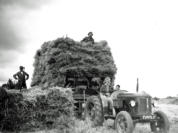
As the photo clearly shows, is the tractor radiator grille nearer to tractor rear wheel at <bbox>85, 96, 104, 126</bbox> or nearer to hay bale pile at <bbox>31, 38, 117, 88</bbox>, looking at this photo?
tractor rear wheel at <bbox>85, 96, 104, 126</bbox>

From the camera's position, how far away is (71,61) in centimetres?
1294

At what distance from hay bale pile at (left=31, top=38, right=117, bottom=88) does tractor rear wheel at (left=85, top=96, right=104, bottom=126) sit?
2.29 meters

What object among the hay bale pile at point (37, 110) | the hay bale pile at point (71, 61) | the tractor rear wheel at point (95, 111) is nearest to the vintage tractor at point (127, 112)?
the tractor rear wheel at point (95, 111)

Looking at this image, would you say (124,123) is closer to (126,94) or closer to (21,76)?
(126,94)

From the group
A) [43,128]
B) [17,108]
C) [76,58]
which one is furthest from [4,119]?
[76,58]

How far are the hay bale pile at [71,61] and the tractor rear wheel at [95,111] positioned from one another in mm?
2290

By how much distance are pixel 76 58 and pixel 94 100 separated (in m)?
3.26

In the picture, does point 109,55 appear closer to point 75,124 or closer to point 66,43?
point 66,43

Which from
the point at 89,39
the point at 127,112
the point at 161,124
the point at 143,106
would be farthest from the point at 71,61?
the point at 161,124

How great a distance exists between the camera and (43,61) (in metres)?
13.8

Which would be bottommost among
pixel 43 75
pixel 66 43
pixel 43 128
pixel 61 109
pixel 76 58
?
pixel 43 128

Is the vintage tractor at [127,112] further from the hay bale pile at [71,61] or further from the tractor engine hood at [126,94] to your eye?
the hay bale pile at [71,61]

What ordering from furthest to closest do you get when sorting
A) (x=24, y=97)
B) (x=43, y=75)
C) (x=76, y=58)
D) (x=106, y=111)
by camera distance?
(x=43, y=75)
(x=76, y=58)
(x=106, y=111)
(x=24, y=97)

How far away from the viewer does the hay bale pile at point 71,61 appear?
41.9 feet
